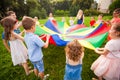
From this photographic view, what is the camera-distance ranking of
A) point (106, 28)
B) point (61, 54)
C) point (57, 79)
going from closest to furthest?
point (57, 79)
point (106, 28)
point (61, 54)

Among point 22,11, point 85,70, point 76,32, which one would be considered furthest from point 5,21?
point 22,11

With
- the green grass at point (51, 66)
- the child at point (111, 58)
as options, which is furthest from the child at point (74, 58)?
the green grass at point (51, 66)

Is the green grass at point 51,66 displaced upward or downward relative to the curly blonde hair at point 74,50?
downward

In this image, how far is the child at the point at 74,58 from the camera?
283 centimetres

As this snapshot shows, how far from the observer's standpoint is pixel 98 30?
4.77 m

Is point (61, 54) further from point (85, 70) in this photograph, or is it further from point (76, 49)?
point (76, 49)

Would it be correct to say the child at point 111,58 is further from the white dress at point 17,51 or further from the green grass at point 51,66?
the white dress at point 17,51

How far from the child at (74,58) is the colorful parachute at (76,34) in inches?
39.4

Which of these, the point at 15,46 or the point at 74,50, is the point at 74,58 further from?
the point at 15,46

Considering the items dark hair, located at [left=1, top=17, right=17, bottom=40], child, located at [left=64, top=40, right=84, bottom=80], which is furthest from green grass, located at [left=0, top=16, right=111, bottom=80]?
dark hair, located at [left=1, top=17, right=17, bottom=40]

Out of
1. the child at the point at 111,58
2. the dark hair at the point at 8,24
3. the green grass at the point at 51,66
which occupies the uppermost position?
the dark hair at the point at 8,24

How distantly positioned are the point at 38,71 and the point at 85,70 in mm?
983

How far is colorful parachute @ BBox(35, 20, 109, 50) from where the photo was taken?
4270 mm

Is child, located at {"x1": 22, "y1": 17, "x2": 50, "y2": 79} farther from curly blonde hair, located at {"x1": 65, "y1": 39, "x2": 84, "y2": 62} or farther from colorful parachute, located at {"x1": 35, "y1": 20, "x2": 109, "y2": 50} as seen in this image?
colorful parachute, located at {"x1": 35, "y1": 20, "x2": 109, "y2": 50}
